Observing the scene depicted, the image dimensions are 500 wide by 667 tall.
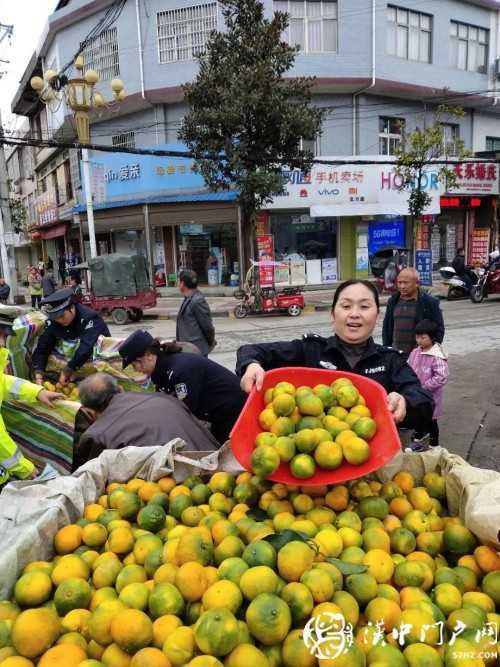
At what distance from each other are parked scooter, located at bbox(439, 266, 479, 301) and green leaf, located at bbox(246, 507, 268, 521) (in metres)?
15.8

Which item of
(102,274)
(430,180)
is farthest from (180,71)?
(430,180)

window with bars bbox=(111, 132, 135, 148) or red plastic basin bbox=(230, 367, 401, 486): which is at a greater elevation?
window with bars bbox=(111, 132, 135, 148)

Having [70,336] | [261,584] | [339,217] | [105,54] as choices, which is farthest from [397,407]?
[105,54]

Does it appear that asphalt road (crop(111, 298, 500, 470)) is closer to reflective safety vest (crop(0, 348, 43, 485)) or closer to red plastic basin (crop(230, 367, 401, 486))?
red plastic basin (crop(230, 367, 401, 486))

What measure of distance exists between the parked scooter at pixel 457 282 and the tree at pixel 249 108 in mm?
6306

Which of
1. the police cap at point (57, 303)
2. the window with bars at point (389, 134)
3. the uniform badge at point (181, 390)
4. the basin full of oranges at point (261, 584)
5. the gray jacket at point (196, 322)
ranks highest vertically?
the window with bars at point (389, 134)

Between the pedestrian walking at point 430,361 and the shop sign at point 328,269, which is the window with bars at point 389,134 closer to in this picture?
the shop sign at point 328,269

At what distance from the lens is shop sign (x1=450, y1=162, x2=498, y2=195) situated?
21422 millimetres

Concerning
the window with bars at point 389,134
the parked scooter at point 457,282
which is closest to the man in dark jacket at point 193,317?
the parked scooter at point 457,282

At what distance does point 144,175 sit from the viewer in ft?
63.4

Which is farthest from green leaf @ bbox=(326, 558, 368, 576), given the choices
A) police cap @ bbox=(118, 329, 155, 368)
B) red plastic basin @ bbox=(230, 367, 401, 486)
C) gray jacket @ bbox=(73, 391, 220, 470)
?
police cap @ bbox=(118, 329, 155, 368)

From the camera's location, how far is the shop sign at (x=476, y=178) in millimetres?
21422

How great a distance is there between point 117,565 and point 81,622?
25 centimetres

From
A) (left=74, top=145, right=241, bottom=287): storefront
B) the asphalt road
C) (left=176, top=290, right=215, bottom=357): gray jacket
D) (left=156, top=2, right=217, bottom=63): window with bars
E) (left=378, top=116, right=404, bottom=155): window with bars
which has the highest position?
(left=156, top=2, right=217, bottom=63): window with bars
